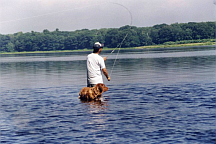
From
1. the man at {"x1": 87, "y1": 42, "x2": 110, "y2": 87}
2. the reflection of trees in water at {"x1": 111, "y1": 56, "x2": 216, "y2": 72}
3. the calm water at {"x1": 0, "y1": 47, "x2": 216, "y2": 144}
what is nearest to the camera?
the calm water at {"x1": 0, "y1": 47, "x2": 216, "y2": 144}

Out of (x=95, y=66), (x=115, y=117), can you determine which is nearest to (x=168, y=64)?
(x=95, y=66)

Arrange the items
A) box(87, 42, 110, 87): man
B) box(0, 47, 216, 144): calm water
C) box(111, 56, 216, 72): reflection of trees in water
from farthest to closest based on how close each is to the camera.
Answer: box(111, 56, 216, 72): reflection of trees in water
box(87, 42, 110, 87): man
box(0, 47, 216, 144): calm water

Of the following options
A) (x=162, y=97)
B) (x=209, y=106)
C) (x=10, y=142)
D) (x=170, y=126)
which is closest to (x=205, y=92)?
(x=162, y=97)

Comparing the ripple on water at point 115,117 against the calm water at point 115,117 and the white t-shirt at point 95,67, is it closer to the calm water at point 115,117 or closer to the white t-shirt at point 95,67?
the calm water at point 115,117

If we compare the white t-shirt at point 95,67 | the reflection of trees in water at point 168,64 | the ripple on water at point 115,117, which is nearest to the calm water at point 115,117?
the ripple on water at point 115,117

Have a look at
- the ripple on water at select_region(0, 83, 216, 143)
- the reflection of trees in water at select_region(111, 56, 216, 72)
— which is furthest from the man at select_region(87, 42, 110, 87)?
the reflection of trees in water at select_region(111, 56, 216, 72)

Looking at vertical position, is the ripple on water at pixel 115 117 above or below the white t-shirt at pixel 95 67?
below

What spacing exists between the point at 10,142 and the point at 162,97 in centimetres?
720

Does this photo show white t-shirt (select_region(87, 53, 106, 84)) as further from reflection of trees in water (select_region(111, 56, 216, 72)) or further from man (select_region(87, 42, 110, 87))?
reflection of trees in water (select_region(111, 56, 216, 72))

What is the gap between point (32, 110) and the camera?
12.9 m

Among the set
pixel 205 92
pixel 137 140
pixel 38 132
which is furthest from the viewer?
pixel 205 92

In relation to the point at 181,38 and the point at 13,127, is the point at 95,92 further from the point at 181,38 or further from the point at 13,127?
the point at 181,38

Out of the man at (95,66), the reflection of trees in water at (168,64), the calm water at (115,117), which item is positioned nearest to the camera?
the calm water at (115,117)

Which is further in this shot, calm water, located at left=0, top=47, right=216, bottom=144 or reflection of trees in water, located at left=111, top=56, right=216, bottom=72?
reflection of trees in water, located at left=111, top=56, right=216, bottom=72
